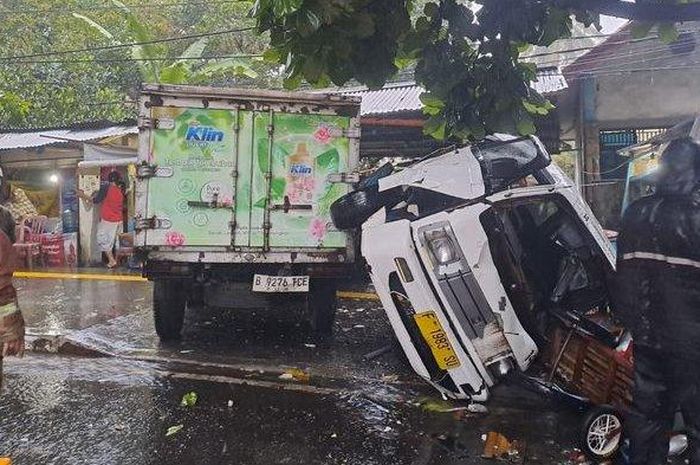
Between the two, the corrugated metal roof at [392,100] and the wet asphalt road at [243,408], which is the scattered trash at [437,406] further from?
the corrugated metal roof at [392,100]

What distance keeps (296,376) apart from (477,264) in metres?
2.16

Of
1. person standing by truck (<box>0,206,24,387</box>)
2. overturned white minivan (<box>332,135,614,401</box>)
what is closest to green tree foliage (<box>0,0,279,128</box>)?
overturned white minivan (<box>332,135,614,401</box>)

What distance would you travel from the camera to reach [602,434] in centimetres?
355

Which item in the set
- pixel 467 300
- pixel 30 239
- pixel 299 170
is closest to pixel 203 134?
pixel 299 170

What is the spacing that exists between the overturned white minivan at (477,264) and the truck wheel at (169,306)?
245 centimetres

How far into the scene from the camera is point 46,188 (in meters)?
13.7

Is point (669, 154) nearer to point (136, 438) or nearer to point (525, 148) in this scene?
point (525, 148)

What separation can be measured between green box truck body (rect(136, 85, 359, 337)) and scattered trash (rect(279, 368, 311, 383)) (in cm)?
79

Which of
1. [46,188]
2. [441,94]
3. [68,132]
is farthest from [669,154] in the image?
[46,188]

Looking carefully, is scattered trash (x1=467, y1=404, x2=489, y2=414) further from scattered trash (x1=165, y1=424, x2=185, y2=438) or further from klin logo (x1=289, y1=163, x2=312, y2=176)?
klin logo (x1=289, y1=163, x2=312, y2=176)

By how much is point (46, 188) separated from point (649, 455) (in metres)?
13.9

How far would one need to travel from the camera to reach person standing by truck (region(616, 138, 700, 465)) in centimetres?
301

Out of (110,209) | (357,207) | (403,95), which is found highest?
(403,95)

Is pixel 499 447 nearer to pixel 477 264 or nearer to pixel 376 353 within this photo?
pixel 477 264
